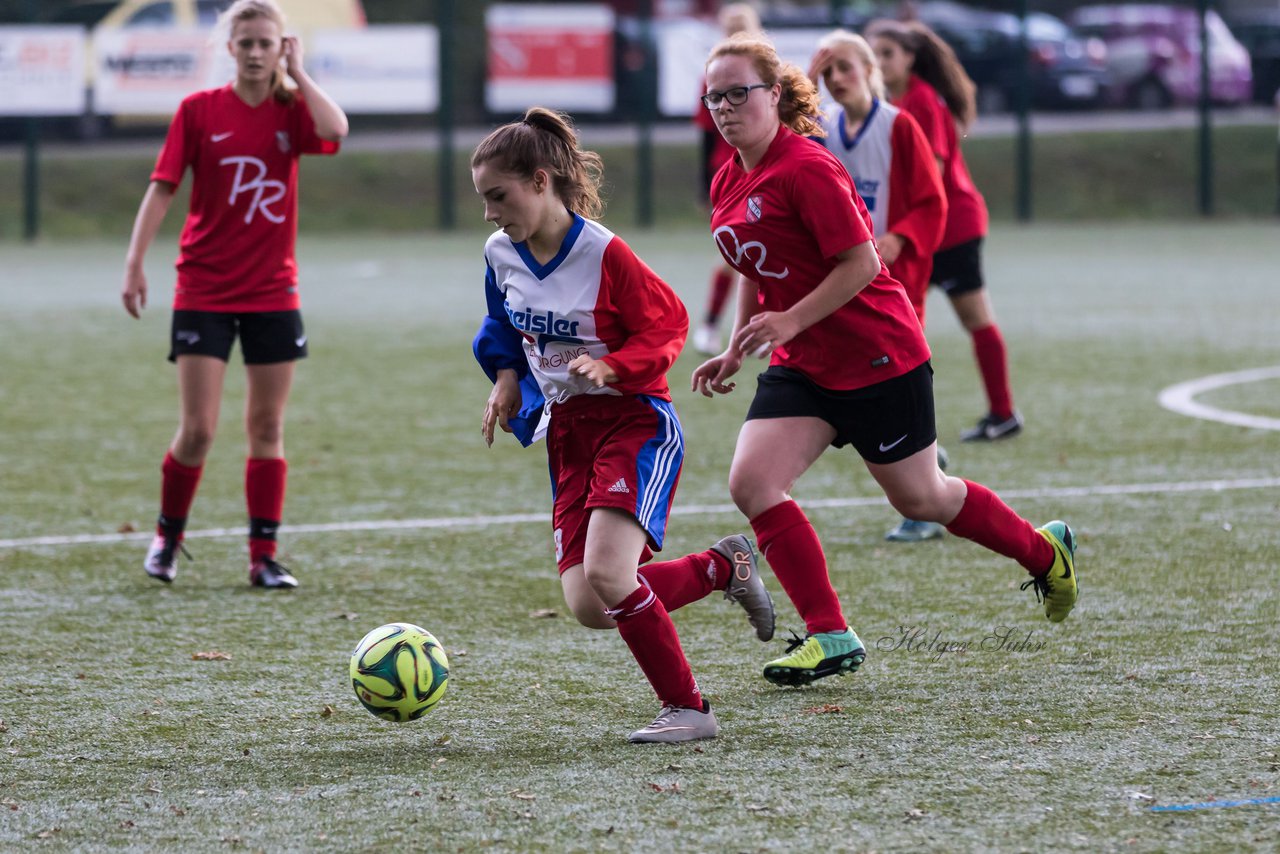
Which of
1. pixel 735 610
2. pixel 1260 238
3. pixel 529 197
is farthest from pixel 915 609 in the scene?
pixel 1260 238

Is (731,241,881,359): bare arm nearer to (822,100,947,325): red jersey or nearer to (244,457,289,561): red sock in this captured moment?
(822,100,947,325): red jersey

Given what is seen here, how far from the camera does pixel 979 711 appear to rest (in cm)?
421

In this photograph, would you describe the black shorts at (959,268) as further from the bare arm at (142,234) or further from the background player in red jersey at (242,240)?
the bare arm at (142,234)

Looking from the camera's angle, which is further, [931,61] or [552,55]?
[552,55]

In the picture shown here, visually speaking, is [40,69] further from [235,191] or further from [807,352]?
[807,352]

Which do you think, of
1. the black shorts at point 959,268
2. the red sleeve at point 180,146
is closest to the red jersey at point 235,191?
the red sleeve at point 180,146

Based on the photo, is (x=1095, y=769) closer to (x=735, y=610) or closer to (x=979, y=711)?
(x=979, y=711)

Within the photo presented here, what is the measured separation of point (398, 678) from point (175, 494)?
7.11 feet

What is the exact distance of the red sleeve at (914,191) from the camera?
6.07 m

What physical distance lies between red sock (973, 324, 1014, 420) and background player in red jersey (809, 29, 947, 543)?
2.02m

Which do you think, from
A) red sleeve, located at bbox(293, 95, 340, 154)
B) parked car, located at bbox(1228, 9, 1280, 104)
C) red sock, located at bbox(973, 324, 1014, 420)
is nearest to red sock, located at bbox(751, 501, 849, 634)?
red sleeve, located at bbox(293, 95, 340, 154)

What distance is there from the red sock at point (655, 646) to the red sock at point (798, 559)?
59 centimetres

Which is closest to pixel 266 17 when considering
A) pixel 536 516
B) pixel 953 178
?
pixel 536 516

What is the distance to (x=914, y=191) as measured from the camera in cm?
609
